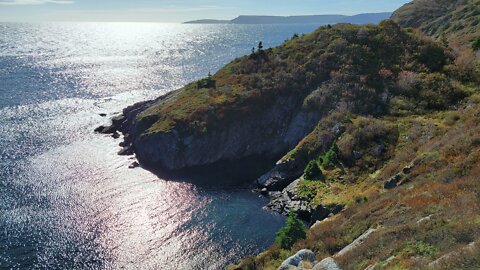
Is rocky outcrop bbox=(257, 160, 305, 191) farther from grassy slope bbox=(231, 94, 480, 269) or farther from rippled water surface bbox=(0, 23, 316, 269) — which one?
grassy slope bbox=(231, 94, 480, 269)

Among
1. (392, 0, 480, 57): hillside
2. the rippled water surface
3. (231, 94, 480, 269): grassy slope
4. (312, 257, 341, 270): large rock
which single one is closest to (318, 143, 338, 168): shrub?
(231, 94, 480, 269): grassy slope

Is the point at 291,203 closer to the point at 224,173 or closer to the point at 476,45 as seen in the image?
the point at 224,173

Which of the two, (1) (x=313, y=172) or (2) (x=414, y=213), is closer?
(2) (x=414, y=213)

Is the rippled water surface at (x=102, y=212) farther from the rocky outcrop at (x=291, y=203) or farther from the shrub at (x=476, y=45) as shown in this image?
the shrub at (x=476, y=45)

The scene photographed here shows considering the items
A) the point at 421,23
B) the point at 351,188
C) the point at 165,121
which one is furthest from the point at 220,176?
the point at 421,23

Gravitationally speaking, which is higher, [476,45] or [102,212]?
[476,45]

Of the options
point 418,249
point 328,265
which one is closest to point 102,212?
point 328,265
